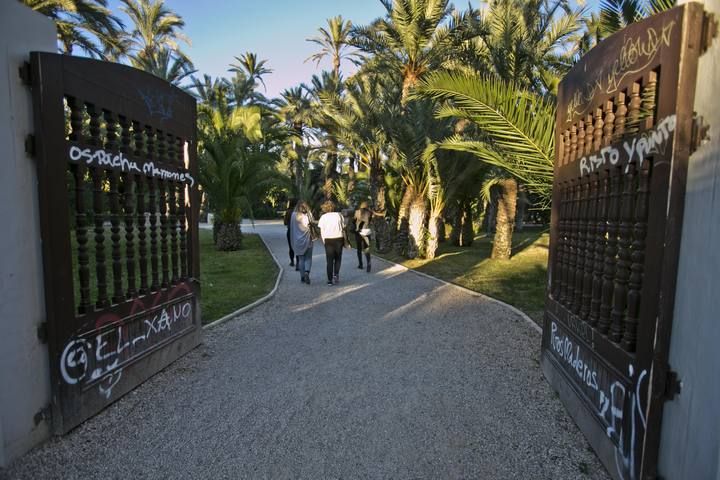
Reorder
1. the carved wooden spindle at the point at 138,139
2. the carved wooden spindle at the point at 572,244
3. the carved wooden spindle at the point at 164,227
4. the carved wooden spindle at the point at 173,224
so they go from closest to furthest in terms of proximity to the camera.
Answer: the carved wooden spindle at the point at 572,244, the carved wooden spindle at the point at 138,139, the carved wooden spindle at the point at 164,227, the carved wooden spindle at the point at 173,224

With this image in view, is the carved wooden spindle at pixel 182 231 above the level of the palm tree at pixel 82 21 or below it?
below

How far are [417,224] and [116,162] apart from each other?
1105 cm

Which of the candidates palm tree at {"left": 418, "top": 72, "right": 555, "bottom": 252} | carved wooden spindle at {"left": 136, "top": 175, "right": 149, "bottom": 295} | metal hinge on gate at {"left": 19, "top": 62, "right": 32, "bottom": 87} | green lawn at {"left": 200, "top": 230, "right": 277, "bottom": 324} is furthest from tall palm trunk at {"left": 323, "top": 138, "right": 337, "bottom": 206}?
metal hinge on gate at {"left": 19, "top": 62, "right": 32, "bottom": 87}

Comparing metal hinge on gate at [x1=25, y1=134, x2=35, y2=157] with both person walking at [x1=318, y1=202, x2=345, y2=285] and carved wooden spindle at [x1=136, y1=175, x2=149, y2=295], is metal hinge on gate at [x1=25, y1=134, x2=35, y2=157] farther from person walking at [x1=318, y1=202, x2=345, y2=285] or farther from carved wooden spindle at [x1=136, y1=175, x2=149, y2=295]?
Answer: person walking at [x1=318, y1=202, x2=345, y2=285]

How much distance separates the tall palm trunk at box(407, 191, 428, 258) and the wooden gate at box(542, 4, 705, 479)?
9.71 meters

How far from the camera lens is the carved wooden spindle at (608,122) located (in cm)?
303

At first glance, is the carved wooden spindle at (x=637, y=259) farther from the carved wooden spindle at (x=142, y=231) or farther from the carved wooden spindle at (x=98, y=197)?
the carved wooden spindle at (x=142, y=231)

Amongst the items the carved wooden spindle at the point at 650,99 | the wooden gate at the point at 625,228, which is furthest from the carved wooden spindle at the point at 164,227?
the carved wooden spindle at the point at 650,99

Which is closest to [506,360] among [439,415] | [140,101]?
[439,415]

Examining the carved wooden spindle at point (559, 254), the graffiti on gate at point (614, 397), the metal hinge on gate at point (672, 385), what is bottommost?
the graffiti on gate at point (614, 397)

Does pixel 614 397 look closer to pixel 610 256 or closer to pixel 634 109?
pixel 610 256

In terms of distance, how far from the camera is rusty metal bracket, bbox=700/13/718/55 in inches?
84.7

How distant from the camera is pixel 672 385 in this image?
2301 millimetres

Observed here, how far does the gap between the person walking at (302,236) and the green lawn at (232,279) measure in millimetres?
769
